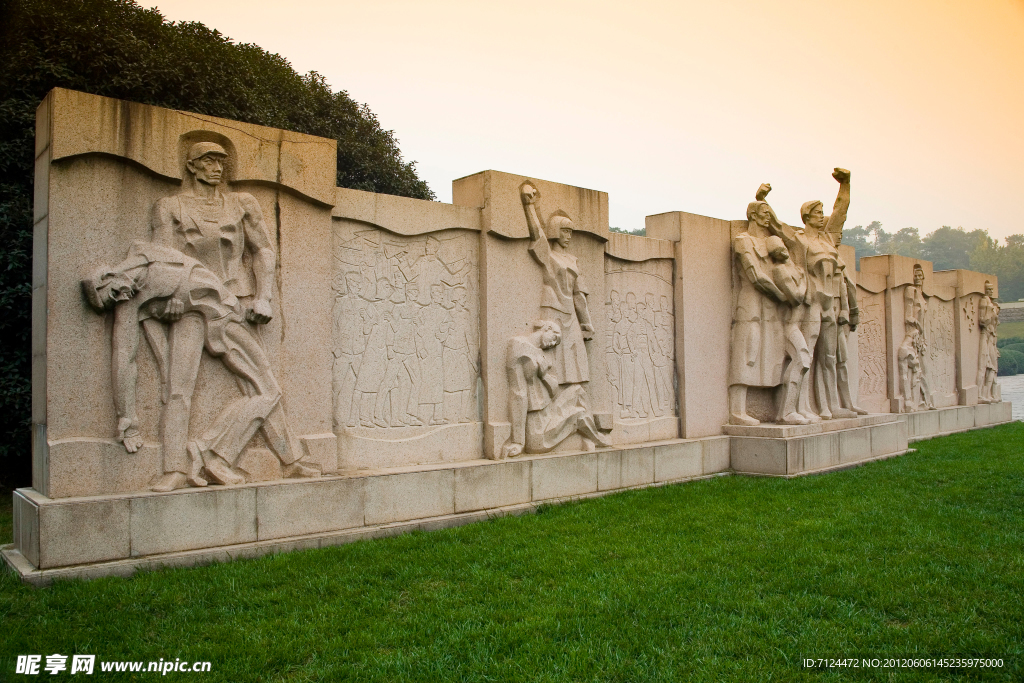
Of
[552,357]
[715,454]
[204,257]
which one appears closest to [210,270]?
[204,257]

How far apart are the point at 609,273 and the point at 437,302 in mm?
2638

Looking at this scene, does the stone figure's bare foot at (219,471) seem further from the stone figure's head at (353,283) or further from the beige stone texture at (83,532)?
the stone figure's head at (353,283)

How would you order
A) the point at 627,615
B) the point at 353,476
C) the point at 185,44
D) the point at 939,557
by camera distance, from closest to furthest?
the point at 627,615 < the point at 939,557 < the point at 353,476 < the point at 185,44

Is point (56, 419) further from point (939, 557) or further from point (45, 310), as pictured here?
point (939, 557)

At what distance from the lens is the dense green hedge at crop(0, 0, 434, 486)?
923 cm

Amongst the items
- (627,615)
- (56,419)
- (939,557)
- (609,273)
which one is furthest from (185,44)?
(939,557)

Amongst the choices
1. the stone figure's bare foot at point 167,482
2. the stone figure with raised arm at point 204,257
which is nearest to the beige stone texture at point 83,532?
the stone figure's bare foot at point 167,482

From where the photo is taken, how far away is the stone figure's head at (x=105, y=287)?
18.3ft

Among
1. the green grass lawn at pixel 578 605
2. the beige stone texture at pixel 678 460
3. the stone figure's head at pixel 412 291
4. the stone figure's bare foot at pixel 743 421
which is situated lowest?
the green grass lawn at pixel 578 605

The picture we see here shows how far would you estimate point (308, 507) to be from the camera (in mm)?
6297

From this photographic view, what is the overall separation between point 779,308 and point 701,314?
123 centimetres

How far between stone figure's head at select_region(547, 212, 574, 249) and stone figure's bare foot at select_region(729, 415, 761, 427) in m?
3.67

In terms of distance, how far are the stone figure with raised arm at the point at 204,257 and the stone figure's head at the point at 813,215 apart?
7.94 metres

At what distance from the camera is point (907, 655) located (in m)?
4.22
